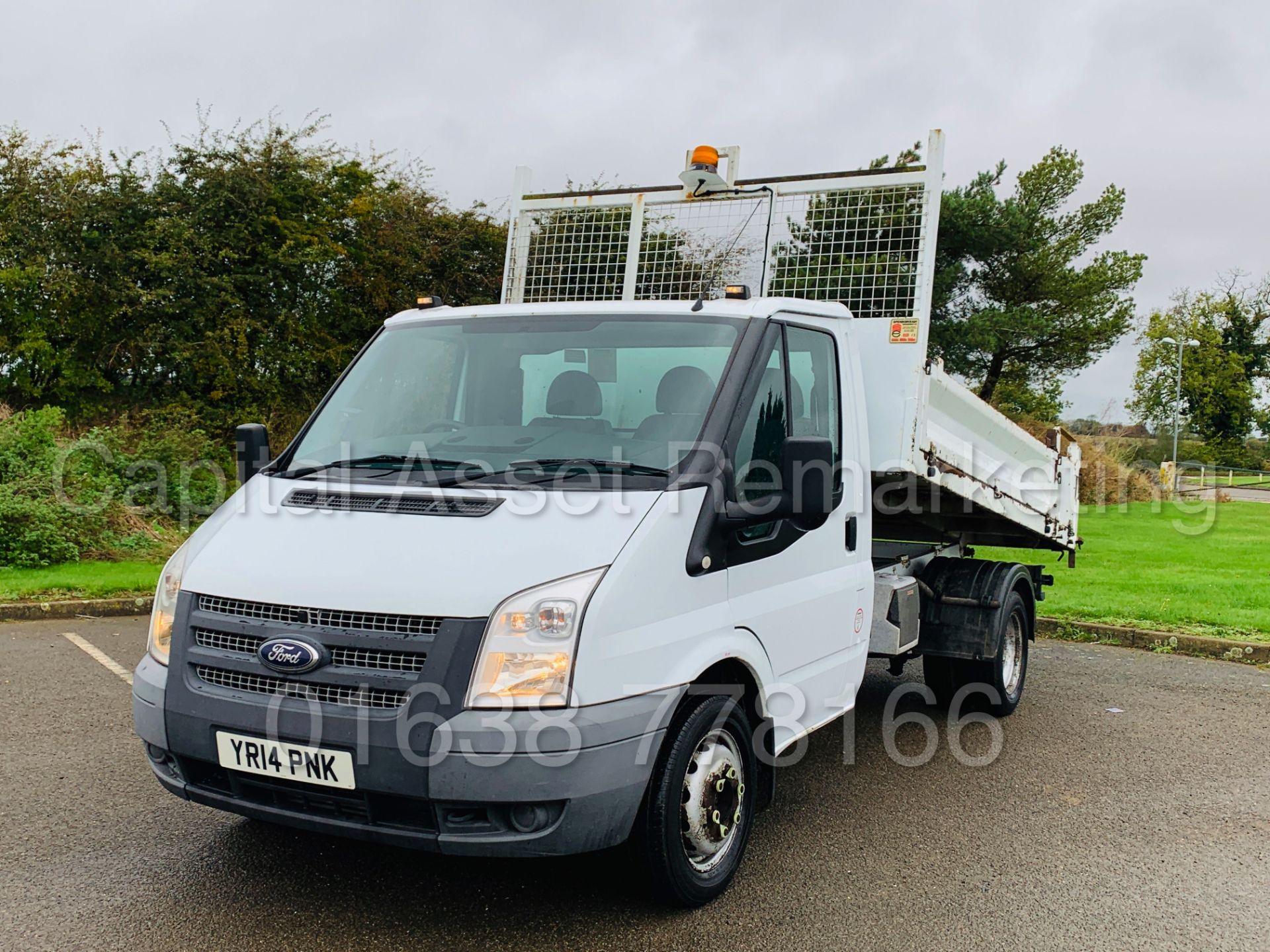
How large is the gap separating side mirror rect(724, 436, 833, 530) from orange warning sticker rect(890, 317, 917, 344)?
167cm

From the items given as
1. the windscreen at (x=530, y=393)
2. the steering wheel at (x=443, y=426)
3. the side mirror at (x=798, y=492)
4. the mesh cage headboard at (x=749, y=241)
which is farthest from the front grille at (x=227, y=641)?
the mesh cage headboard at (x=749, y=241)

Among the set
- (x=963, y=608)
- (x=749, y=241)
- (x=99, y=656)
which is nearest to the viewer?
(x=749, y=241)

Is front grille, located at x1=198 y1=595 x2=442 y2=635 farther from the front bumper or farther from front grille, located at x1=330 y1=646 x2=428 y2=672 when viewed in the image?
the front bumper

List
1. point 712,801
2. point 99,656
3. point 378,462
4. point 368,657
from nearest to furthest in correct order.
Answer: point 368,657, point 712,801, point 378,462, point 99,656

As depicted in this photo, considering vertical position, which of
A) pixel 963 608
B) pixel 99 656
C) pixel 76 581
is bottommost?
pixel 99 656

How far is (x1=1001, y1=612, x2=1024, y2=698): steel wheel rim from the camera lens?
6.55m

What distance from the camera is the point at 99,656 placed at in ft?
25.2

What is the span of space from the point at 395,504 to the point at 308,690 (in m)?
0.70

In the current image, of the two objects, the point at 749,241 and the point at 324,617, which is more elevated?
the point at 749,241

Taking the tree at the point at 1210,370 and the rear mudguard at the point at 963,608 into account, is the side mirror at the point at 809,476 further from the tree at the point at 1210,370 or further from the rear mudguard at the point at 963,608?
the tree at the point at 1210,370

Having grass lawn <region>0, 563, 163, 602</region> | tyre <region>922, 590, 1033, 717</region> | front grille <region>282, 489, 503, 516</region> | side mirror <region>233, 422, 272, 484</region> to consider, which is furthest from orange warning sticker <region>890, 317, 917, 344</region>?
grass lawn <region>0, 563, 163, 602</region>

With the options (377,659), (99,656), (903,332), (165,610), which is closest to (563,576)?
(377,659)

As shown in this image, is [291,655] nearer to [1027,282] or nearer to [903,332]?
[903,332]

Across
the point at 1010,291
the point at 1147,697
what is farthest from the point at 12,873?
the point at 1010,291
